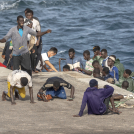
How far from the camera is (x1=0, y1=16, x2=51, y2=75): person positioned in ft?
28.2

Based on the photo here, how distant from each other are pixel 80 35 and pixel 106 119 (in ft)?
74.8

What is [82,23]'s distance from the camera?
1325 inches

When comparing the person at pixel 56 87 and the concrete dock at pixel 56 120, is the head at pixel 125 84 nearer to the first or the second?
the concrete dock at pixel 56 120

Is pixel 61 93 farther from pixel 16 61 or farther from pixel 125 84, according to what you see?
pixel 125 84

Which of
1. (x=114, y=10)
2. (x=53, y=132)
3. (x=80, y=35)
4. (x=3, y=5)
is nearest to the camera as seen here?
(x=53, y=132)

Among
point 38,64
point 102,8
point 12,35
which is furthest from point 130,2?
point 12,35

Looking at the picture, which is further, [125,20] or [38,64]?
[125,20]

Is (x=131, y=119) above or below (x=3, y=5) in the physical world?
below

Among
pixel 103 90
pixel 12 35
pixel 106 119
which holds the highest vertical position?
pixel 12 35

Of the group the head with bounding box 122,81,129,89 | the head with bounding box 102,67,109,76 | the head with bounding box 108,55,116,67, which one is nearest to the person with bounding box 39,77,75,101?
the head with bounding box 102,67,109,76

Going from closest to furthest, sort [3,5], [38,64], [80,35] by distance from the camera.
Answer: [38,64], [80,35], [3,5]

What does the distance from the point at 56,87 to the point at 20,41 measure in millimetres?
1633

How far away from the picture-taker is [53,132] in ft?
18.9

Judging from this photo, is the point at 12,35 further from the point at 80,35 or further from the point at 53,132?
the point at 80,35
